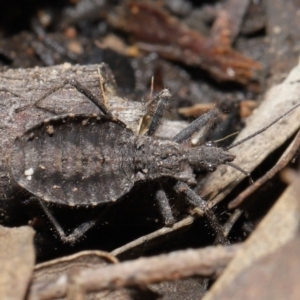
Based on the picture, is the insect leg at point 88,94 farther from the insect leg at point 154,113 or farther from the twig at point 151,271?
the twig at point 151,271

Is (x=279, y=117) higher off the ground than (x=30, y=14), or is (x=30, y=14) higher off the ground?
(x=279, y=117)

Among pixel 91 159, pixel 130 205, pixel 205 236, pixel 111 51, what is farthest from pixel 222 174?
pixel 111 51

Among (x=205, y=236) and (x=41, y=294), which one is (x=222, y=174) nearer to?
(x=205, y=236)

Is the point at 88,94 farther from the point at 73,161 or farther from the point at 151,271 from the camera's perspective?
the point at 151,271

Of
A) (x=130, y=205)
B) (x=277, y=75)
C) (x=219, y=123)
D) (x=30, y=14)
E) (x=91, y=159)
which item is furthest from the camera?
(x=30, y=14)

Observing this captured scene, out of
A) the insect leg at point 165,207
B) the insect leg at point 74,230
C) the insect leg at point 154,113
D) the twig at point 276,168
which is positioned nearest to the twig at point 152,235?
the insect leg at point 165,207

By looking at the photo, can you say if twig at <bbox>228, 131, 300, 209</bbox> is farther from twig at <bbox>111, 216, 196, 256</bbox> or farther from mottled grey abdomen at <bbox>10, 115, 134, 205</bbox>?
mottled grey abdomen at <bbox>10, 115, 134, 205</bbox>

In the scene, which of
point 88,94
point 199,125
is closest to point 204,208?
point 199,125
